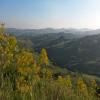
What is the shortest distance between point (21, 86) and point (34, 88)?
0.59 ft

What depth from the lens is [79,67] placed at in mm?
128125

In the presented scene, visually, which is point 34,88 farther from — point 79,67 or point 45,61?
point 79,67

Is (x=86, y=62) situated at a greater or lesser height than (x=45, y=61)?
lesser

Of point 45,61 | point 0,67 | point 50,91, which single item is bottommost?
point 45,61

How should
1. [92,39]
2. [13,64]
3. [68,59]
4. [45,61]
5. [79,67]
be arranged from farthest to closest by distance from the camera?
[92,39]
[68,59]
[79,67]
[45,61]
[13,64]

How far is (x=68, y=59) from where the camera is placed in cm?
14850

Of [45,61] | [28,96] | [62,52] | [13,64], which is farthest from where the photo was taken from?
[62,52]

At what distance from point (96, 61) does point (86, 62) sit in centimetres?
521

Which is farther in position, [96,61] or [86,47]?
[86,47]

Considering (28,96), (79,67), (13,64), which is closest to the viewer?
(28,96)

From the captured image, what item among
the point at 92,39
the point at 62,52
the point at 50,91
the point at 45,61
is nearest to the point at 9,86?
the point at 50,91

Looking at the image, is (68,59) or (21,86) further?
(68,59)

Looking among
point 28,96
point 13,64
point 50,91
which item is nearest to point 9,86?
point 28,96

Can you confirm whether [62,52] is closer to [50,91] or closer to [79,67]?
[79,67]
